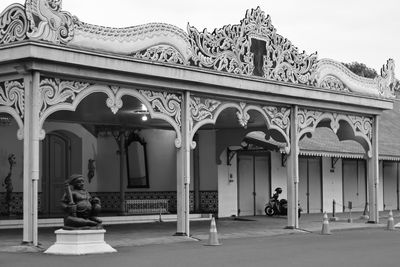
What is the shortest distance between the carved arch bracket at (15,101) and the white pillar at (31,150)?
198mm

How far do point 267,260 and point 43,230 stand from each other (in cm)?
846

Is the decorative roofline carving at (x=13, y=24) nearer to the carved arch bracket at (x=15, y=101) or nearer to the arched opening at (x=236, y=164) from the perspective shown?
the carved arch bracket at (x=15, y=101)

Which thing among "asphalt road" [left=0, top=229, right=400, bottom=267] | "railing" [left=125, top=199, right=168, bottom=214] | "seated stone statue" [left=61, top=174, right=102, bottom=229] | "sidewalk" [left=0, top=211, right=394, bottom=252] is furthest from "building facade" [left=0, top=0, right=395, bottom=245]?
"asphalt road" [left=0, top=229, right=400, bottom=267]

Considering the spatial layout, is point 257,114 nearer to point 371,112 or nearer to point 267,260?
point 371,112

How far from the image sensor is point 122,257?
595 inches

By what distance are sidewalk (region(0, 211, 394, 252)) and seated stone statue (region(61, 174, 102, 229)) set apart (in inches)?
44.9

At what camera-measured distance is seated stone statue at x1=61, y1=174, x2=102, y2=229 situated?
15703mm

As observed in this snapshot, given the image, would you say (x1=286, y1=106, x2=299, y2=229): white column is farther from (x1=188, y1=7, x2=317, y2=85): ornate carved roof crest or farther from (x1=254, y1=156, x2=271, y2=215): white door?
(x1=254, y1=156, x2=271, y2=215): white door

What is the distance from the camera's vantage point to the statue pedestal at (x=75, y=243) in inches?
610

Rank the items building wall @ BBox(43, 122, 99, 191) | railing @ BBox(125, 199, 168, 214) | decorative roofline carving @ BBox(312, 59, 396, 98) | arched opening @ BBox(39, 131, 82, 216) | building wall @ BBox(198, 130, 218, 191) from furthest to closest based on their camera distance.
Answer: building wall @ BBox(198, 130, 218, 191) → railing @ BBox(125, 199, 168, 214) → building wall @ BBox(43, 122, 99, 191) → arched opening @ BBox(39, 131, 82, 216) → decorative roofline carving @ BBox(312, 59, 396, 98)

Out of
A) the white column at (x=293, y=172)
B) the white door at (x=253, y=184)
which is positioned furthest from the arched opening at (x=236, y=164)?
the white column at (x=293, y=172)

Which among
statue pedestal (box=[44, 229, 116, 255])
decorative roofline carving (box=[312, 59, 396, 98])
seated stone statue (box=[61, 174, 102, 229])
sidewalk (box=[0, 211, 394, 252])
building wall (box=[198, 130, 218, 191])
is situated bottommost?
sidewalk (box=[0, 211, 394, 252])

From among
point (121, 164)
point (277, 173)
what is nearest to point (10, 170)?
point (121, 164)

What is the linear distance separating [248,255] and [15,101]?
5.73 meters
